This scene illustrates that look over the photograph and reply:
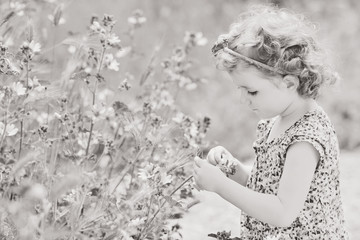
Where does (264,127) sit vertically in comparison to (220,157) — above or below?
above

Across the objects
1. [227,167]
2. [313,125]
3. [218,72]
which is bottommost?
[227,167]

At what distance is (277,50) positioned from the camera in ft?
7.02

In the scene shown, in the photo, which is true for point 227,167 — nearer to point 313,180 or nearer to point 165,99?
point 313,180

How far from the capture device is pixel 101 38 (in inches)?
85.6

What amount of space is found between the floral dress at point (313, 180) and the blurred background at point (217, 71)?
65cm

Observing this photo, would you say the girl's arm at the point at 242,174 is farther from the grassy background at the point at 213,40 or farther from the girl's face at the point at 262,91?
the grassy background at the point at 213,40

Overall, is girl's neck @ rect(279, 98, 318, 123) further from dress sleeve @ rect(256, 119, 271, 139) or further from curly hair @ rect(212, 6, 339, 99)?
dress sleeve @ rect(256, 119, 271, 139)

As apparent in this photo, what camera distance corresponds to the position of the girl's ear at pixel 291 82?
2139 mm

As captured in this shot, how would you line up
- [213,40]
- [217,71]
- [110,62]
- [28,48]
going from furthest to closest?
1. [213,40]
2. [217,71]
3. [110,62]
4. [28,48]

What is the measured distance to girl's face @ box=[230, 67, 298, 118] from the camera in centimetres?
211

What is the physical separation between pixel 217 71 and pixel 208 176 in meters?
3.65

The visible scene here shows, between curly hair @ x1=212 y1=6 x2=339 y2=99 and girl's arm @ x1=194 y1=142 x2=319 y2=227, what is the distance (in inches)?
9.9

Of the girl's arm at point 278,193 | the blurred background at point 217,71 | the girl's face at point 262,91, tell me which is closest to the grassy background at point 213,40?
the blurred background at point 217,71

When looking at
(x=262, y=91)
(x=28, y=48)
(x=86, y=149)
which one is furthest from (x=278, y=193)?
(x=28, y=48)
